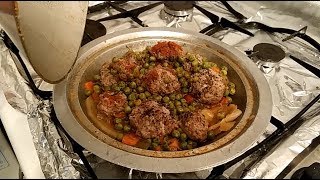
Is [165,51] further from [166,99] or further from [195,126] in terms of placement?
[195,126]

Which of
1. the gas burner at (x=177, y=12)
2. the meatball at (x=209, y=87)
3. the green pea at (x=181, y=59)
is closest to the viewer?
the meatball at (x=209, y=87)

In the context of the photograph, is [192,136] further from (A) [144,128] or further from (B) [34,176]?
(B) [34,176]

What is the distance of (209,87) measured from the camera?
3.66 feet

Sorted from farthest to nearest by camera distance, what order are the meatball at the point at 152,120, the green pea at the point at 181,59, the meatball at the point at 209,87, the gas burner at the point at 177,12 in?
the gas burner at the point at 177,12
the green pea at the point at 181,59
the meatball at the point at 209,87
the meatball at the point at 152,120

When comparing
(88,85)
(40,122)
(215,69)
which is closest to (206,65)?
(215,69)

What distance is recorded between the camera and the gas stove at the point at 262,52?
970mm

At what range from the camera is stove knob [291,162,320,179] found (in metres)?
0.90

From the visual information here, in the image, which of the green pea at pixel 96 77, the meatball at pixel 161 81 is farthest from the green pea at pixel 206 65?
the green pea at pixel 96 77

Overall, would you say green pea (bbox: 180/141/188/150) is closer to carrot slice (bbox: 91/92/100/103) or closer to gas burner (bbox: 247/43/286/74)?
carrot slice (bbox: 91/92/100/103)

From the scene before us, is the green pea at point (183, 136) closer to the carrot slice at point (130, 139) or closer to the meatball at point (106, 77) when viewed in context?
the carrot slice at point (130, 139)

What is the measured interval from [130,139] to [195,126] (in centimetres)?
16

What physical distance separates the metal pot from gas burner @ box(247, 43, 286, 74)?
0.07 meters

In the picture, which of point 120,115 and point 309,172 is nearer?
point 309,172

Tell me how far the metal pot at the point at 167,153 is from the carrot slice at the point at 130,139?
0.05 meters
